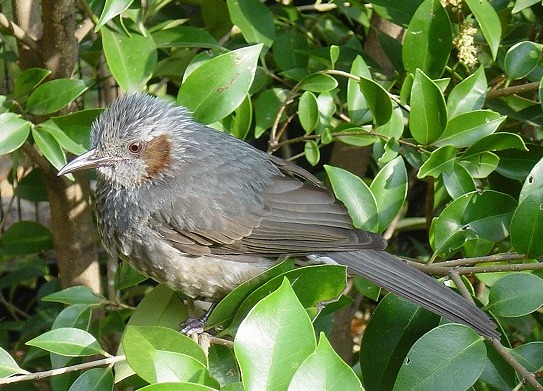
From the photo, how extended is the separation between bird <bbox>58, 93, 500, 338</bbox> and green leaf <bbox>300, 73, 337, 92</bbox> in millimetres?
348

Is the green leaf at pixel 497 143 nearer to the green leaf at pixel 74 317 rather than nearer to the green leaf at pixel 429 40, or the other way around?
the green leaf at pixel 429 40

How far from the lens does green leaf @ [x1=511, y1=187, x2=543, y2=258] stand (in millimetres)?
2352

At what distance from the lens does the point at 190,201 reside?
113 inches

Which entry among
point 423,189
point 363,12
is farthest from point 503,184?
point 423,189

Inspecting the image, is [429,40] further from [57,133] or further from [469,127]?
[57,133]

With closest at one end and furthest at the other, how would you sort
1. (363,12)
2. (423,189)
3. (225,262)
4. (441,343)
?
1. (441,343)
2. (225,262)
3. (363,12)
4. (423,189)

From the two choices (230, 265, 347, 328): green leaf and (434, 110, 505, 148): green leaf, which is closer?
(230, 265, 347, 328): green leaf

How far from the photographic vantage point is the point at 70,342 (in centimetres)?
204

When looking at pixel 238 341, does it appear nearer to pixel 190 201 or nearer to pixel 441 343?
pixel 441 343

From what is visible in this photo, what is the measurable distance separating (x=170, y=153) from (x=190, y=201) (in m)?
0.24

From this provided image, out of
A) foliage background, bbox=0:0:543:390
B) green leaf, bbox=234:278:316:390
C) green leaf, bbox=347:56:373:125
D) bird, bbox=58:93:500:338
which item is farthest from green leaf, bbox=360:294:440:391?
green leaf, bbox=234:278:316:390

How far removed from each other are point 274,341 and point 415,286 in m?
0.97

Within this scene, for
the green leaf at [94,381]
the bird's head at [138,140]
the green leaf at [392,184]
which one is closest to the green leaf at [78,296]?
the bird's head at [138,140]

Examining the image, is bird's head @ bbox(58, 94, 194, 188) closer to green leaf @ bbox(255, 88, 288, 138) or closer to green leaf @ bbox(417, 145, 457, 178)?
green leaf @ bbox(255, 88, 288, 138)
